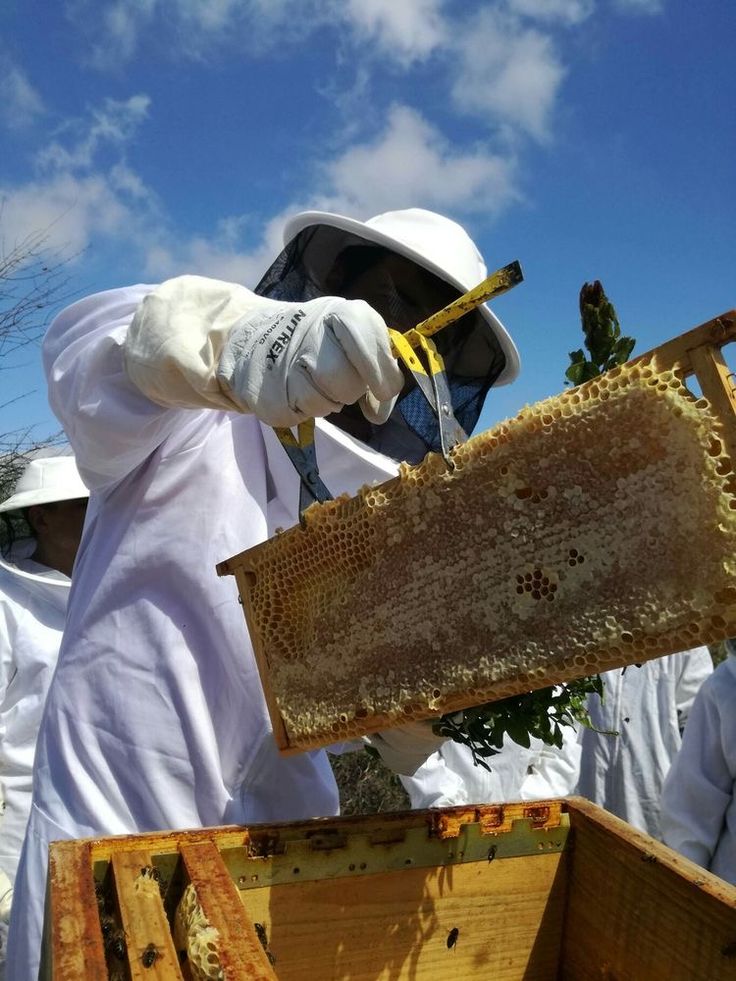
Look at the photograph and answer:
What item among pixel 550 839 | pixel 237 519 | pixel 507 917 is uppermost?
pixel 237 519

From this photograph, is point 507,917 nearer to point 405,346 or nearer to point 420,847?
point 420,847

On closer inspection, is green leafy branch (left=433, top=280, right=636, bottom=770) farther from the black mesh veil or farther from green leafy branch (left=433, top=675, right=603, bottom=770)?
the black mesh veil

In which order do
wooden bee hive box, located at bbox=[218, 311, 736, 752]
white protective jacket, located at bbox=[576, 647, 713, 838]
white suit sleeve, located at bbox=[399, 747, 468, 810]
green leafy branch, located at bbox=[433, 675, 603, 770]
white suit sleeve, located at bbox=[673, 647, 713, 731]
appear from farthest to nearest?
white suit sleeve, located at bbox=[673, 647, 713, 731]
white protective jacket, located at bbox=[576, 647, 713, 838]
white suit sleeve, located at bbox=[399, 747, 468, 810]
green leafy branch, located at bbox=[433, 675, 603, 770]
wooden bee hive box, located at bbox=[218, 311, 736, 752]

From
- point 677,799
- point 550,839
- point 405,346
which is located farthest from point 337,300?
point 677,799

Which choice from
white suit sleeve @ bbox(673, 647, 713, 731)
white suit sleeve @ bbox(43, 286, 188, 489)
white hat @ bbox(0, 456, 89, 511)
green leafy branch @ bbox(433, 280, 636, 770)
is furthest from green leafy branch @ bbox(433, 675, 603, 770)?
white suit sleeve @ bbox(673, 647, 713, 731)

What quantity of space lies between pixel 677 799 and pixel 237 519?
247 cm

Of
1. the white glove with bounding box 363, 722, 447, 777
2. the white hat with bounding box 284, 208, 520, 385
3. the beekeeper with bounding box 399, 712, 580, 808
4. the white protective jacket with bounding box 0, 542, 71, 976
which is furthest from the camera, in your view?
the beekeeper with bounding box 399, 712, 580, 808

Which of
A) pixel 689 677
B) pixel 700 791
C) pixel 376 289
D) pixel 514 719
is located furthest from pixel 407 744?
pixel 689 677

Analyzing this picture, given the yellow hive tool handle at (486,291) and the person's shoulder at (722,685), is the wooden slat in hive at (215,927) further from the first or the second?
the person's shoulder at (722,685)

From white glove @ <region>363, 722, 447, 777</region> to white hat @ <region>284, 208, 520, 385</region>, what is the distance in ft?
3.74

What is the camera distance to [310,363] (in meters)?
1.50

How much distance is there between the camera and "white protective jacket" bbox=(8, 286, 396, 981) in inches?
72.7

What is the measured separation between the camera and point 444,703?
1.43m

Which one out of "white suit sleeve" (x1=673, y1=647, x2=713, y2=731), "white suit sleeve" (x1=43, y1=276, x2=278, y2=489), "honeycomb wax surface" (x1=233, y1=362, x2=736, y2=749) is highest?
Answer: "white suit sleeve" (x1=43, y1=276, x2=278, y2=489)
